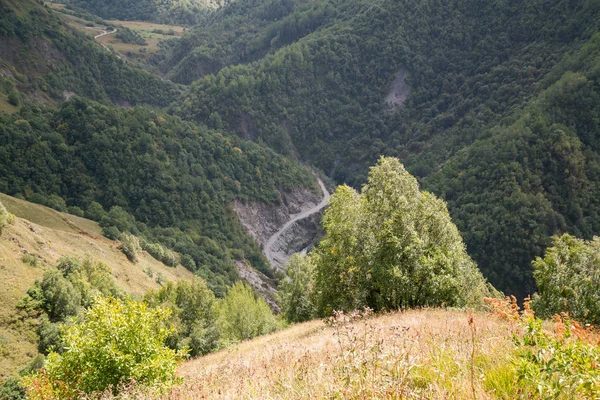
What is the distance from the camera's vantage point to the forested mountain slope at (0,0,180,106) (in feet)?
376

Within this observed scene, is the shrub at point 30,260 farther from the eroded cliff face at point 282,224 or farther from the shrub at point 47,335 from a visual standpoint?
the eroded cliff face at point 282,224

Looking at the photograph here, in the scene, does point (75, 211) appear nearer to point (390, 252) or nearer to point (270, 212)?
point (270, 212)

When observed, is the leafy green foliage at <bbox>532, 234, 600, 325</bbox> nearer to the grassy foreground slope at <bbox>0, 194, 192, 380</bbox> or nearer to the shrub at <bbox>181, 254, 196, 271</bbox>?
the grassy foreground slope at <bbox>0, 194, 192, 380</bbox>

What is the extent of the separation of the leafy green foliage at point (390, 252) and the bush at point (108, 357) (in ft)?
37.2

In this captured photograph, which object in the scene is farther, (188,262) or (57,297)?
(188,262)

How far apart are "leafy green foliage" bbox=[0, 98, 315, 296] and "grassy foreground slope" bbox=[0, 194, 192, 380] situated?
9.92 metres

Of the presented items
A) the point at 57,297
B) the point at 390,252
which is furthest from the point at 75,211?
the point at 390,252

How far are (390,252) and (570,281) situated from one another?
16.1m

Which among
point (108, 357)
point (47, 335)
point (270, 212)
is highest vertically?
point (270, 212)

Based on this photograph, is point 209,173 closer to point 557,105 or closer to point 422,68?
point 557,105

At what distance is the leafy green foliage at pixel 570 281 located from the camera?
2456 centimetres

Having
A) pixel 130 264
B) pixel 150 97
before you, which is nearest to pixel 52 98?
pixel 150 97

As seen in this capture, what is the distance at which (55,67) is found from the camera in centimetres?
12912

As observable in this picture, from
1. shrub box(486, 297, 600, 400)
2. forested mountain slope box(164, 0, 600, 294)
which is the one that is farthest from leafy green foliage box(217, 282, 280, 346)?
forested mountain slope box(164, 0, 600, 294)
